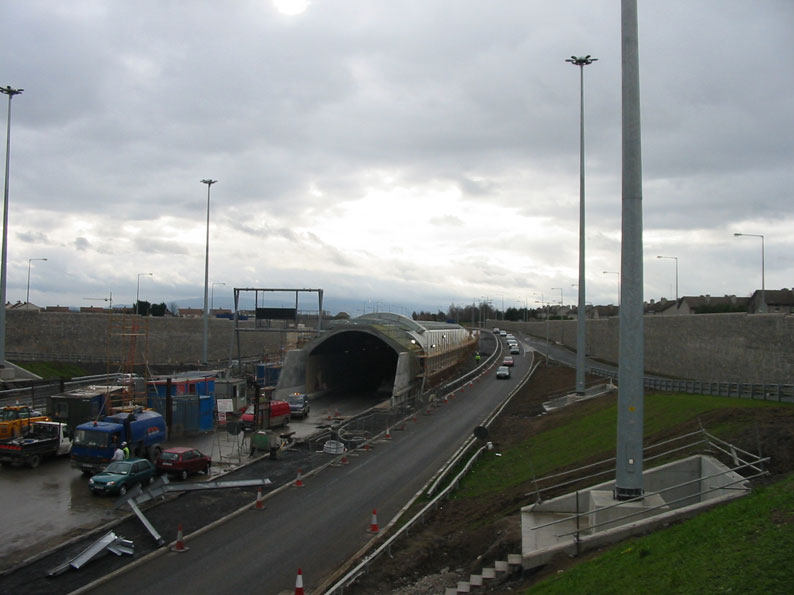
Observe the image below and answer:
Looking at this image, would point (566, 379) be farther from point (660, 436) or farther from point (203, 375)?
point (660, 436)

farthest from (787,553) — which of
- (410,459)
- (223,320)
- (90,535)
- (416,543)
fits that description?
(223,320)

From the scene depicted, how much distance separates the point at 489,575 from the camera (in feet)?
39.6

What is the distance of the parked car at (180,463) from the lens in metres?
22.6

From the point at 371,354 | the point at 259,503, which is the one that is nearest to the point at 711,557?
the point at 259,503

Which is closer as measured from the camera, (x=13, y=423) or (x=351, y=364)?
(x=13, y=423)

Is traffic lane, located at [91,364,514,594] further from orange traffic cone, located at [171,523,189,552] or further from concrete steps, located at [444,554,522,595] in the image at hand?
concrete steps, located at [444,554,522,595]

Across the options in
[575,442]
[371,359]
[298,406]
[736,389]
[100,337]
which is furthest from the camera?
[100,337]

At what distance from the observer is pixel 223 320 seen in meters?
81.9

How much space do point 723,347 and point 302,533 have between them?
104 ft

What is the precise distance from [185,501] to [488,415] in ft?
70.9

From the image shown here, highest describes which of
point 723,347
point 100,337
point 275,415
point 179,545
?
point 723,347

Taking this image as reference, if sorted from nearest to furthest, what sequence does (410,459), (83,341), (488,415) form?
Answer: 1. (410,459)
2. (488,415)
3. (83,341)

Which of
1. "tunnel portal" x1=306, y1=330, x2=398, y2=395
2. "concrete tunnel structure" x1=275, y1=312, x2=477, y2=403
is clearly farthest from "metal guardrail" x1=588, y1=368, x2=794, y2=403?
"tunnel portal" x1=306, y1=330, x2=398, y2=395

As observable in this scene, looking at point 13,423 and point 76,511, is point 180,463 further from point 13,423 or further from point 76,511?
point 13,423
